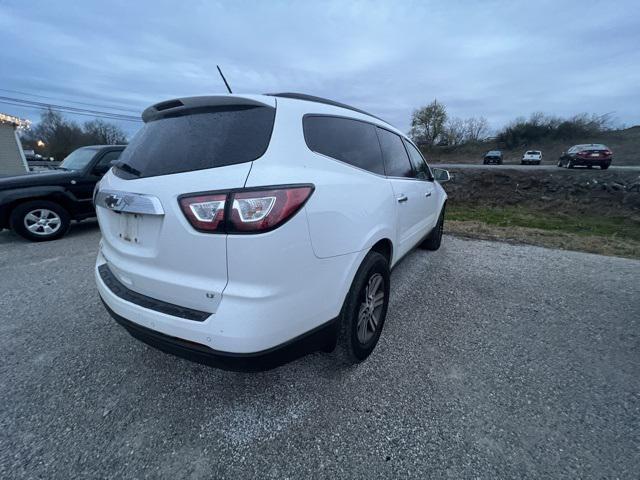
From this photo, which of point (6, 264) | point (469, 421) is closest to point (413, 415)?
point (469, 421)

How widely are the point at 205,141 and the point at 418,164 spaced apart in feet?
9.27

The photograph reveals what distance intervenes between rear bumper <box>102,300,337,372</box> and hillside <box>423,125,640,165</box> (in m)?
32.3

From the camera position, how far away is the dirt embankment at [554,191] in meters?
10.2

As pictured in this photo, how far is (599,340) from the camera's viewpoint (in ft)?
8.36

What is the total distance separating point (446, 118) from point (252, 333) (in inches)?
2221

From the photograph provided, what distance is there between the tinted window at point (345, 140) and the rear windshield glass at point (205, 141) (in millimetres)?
298

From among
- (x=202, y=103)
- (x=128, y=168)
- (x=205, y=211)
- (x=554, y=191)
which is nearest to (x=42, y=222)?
(x=128, y=168)

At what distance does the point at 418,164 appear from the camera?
3.66 m

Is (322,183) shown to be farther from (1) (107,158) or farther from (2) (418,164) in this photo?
(1) (107,158)

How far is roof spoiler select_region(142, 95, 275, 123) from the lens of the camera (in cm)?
163

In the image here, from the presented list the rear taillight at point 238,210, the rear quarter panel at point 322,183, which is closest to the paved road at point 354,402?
the rear quarter panel at point 322,183

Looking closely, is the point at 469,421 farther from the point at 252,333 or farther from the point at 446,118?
the point at 446,118

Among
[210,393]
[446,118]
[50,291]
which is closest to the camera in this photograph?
[210,393]

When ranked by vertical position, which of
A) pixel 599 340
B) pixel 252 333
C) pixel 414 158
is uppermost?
pixel 414 158
